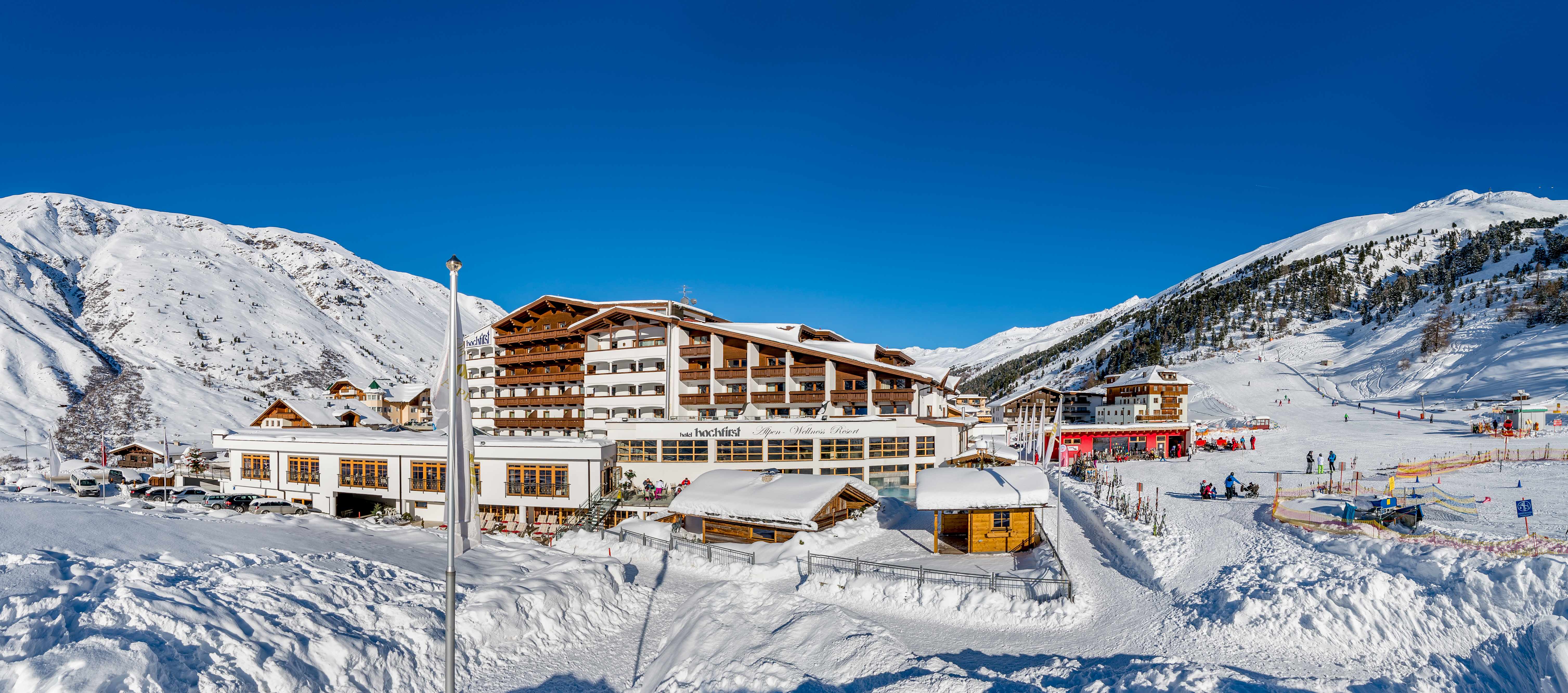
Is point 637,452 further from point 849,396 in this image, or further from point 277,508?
point 277,508

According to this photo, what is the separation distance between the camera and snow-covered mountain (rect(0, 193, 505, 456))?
88875 millimetres

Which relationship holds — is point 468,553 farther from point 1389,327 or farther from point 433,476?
point 1389,327

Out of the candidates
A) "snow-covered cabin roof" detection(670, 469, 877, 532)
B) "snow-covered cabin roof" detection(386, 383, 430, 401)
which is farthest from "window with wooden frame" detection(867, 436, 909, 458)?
"snow-covered cabin roof" detection(386, 383, 430, 401)

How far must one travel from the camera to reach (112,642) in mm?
11945

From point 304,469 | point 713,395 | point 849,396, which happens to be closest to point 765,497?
point 849,396

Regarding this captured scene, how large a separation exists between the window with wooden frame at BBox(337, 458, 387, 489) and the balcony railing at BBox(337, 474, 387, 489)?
0.05 ft

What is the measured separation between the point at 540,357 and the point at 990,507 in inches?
1664

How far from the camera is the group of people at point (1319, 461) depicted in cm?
3506

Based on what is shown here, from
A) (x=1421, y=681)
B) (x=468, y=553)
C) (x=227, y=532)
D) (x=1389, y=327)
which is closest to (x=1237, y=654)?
(x=1421, y=681)

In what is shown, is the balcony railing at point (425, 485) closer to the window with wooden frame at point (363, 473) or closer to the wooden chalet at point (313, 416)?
the window with wooden frame at point (363, 473)

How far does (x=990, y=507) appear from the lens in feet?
79.2

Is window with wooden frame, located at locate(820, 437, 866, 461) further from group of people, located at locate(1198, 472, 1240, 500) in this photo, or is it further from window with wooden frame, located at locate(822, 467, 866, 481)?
group of people, located at locate(1198, 472, 1240, 500)

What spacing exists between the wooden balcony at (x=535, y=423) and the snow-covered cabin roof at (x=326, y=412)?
12.5 meters

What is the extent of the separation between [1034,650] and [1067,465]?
40.4m
